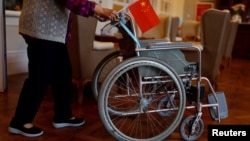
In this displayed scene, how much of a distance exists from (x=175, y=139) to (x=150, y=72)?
0.43 m

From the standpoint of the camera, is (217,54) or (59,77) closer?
(59,77)

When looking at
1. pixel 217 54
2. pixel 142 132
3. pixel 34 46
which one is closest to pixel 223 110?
pixel 142 132

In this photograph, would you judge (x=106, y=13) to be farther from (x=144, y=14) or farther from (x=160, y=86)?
(x=160, y=86)

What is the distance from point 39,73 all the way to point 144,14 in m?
0.62

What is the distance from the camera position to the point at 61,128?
1685 mm

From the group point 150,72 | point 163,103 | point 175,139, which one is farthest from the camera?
point 163,103

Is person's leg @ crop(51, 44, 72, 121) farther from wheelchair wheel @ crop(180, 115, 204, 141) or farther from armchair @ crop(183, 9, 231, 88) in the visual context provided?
armchair @ crop(183, 9, 231, 88)

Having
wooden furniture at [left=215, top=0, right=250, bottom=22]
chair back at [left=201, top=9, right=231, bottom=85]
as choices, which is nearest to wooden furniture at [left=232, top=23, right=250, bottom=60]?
wooden furniture at [left=215, top=0, right=250, bottom=22]

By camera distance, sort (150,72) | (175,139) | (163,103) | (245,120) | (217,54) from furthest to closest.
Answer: (217,54)
(245,120)
(163,103)
(175,139)
(150,72)

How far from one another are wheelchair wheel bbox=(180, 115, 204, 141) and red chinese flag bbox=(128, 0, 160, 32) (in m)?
0.52

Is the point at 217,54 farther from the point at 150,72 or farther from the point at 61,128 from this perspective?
the point at 61,128

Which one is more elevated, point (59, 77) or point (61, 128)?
point (59, 77)

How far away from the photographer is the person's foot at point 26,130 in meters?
1.52

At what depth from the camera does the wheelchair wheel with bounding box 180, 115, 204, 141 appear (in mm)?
1458
